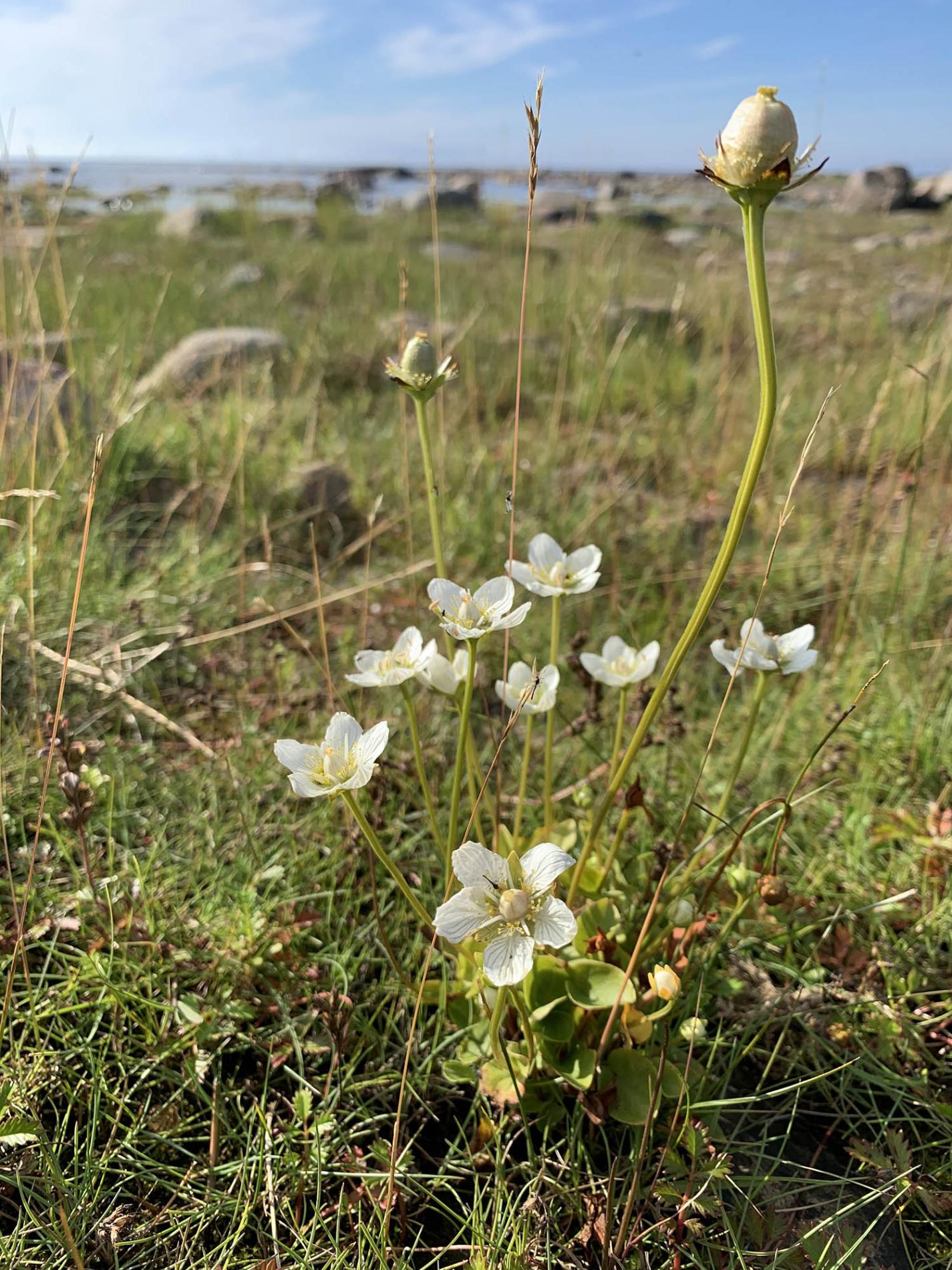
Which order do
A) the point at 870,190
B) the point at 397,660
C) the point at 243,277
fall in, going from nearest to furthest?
the point at 397,660
the point at 243,277
the point at 870,190

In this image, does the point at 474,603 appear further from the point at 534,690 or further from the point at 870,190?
the point at 870,190

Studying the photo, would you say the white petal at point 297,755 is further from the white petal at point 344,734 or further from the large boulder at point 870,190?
the large boulder at point 870,190

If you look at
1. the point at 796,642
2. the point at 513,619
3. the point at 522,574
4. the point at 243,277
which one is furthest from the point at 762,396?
the point at 243,277

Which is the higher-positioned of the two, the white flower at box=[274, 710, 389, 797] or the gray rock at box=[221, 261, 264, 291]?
the gray rock at box=[221, 261, 264, 291]

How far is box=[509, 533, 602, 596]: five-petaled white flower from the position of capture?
1310 mm

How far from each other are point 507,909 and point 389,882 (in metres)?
0.87

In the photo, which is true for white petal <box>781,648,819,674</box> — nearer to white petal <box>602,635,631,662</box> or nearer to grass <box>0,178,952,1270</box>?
white petal <box>602,635,631,662</box>

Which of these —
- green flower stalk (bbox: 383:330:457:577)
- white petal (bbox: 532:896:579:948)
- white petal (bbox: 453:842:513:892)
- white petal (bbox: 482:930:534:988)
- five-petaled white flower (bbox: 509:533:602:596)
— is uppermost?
green flower stalk (bbox: 383:330:457:577)

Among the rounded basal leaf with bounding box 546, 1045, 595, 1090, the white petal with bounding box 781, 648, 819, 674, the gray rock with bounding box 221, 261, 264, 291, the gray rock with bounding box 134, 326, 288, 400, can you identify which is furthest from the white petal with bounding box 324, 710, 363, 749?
the gray rock with bounding box 221, 261, 264, 291

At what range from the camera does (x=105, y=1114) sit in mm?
1281

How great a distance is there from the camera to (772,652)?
1.36 meters

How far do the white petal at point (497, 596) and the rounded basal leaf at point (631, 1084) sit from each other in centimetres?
71

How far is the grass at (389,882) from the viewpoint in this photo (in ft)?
3.95

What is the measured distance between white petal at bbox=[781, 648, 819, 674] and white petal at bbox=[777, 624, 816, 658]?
0.01m
